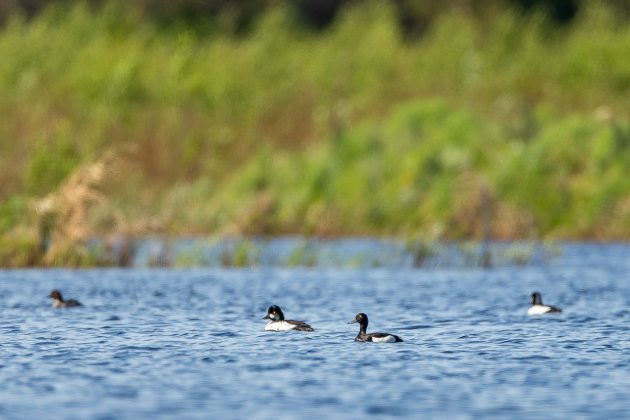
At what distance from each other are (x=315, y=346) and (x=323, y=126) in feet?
63.0

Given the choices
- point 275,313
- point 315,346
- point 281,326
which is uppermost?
point 275,313

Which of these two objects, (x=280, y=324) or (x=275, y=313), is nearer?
(x=280, y=324)

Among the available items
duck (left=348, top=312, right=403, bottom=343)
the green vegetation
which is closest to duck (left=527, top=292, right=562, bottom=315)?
duck (left=348, top=312, right=403, bottom=343)

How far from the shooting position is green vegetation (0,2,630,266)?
3316 centimetres

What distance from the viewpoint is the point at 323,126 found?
3778 cm

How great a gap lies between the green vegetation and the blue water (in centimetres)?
215

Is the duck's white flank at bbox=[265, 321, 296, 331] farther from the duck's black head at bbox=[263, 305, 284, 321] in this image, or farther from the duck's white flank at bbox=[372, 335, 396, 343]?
the duck's white flank at bbox=[372, 335, 396, 343]

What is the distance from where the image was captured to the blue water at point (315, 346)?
14398 millimetres

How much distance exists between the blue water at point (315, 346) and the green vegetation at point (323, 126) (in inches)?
84.5

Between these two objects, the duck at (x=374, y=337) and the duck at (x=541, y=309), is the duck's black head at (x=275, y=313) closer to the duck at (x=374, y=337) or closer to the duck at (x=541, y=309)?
the duck at (x=374, y=337)

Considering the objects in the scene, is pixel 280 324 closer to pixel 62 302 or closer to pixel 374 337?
pixel 374 337

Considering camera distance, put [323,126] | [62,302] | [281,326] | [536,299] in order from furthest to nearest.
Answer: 1. [323,126]
2. [62,302]
3. [536,299]
4. [281,326]

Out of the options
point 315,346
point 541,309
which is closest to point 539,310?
point 541,309

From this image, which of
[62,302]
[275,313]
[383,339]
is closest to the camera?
[383,339]
